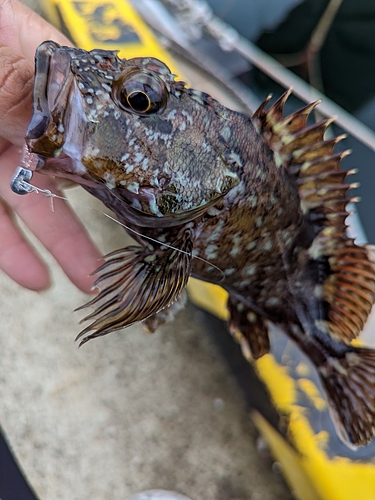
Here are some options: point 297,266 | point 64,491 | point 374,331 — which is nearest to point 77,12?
point 297,266

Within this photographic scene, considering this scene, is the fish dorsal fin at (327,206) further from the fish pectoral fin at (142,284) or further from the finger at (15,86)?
the finger at (15,86)

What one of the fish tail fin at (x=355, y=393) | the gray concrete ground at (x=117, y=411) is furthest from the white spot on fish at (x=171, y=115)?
the gray concrete ground at (x=117, y=411)

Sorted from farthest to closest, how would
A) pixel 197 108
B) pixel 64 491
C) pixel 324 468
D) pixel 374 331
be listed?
pixel 64 491 < pixel 374 331 < pixel 324 468 < pixel 197 108

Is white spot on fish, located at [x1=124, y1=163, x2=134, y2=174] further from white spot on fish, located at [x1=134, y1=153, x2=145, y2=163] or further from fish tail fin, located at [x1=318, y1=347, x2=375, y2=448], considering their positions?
fish tail fin, located at [x1=318, y1=347, x2=375, y2=448]

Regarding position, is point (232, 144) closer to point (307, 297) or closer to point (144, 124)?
point (144, 124)

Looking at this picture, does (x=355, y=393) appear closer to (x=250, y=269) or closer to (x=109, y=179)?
(x=250, y=269)

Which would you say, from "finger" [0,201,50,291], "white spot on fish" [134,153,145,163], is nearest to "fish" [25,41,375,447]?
"white spot on fish" [134,153,145,163]
